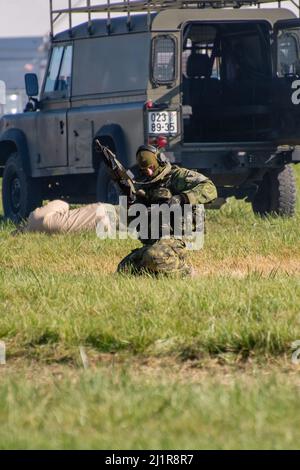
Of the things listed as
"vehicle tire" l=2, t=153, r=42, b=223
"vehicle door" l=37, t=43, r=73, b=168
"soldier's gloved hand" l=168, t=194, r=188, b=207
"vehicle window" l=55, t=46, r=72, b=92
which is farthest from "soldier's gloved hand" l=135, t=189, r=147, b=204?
"vehicle tire" l=2, t=153, r=42, b=223

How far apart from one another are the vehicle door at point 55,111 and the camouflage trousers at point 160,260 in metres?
5.93

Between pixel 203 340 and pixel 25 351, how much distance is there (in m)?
1.00

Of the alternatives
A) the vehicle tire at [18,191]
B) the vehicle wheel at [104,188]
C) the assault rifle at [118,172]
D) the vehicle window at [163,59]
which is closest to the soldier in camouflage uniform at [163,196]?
the assault rifle at [118,172]

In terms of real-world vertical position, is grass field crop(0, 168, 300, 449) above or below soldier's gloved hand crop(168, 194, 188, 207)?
below

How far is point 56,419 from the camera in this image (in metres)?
5.55

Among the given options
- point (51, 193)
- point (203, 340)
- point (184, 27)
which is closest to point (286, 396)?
point (203, 340)

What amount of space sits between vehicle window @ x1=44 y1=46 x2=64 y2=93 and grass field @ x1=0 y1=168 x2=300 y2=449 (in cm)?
540

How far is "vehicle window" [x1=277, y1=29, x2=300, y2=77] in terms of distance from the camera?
15.3 meters

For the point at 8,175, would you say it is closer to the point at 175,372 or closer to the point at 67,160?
the point at 67,160

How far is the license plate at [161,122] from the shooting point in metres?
14.5

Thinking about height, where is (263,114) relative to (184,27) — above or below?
below

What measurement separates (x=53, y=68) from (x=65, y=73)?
0.40 metres

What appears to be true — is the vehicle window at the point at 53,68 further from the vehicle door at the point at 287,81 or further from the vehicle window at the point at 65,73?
the vehicle door at the point at 287,81

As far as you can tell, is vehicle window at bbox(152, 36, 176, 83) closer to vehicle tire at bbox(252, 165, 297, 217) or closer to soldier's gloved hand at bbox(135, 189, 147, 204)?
vehicle tire at bbox(252, 165, 297, 217)
